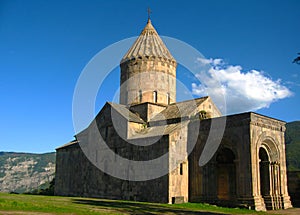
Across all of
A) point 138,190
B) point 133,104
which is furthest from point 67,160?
point 138,190

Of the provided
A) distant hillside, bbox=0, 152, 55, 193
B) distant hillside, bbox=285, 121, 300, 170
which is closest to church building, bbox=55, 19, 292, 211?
distant hillside, bbox=285, 121, 300, 170

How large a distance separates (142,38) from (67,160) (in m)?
13.1

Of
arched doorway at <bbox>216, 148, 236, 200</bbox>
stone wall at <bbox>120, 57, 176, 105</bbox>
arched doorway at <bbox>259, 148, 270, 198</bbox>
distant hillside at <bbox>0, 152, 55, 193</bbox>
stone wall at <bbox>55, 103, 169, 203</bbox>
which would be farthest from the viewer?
distant hillside at <bbox>0, 152, 55, 193</bbox>

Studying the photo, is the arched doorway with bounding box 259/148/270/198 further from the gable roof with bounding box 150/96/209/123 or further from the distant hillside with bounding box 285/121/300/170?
the distant hillside with bounding box 285/121/300/170

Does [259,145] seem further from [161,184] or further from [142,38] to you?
[142,38]

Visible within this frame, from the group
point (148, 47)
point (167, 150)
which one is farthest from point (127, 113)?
point (148, 47)

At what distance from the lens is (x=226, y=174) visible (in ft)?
85.9

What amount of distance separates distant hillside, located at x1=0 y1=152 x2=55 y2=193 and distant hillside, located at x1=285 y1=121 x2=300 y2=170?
96956 mm

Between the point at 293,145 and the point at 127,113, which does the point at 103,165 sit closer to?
the point at 127,113

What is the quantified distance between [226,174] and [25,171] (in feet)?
459

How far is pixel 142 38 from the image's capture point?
3155 cm

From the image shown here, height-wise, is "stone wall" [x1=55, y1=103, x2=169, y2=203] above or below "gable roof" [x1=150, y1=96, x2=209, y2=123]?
below

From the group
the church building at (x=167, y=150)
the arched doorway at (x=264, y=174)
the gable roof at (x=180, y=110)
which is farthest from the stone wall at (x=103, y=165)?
the arched doorway at (x=264, y=174)

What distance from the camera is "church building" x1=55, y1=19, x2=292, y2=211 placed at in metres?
21.4
